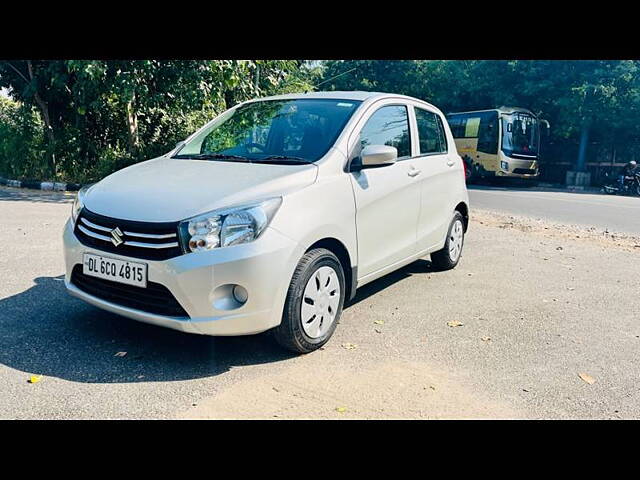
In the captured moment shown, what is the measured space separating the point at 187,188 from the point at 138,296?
0.75 m

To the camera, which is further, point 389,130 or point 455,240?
point 455,240

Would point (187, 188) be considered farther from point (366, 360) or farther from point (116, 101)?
point (116, 101)

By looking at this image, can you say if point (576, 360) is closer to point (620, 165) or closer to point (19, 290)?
point (19, 290)

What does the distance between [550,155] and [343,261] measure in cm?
2639

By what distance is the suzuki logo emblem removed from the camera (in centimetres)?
339

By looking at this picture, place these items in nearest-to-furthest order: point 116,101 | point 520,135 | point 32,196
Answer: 1. point 32,196
2. point 116,101
3. point 520,135

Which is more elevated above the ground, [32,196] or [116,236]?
[116,236]

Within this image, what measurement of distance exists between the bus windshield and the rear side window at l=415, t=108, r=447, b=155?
57.5 ft

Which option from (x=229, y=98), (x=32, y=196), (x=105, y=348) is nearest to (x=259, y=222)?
(x=105, y=348)

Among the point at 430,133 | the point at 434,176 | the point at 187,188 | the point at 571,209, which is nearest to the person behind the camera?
the point at 187,188

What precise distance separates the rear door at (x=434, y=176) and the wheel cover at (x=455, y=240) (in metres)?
0.26

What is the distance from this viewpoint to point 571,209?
13500mm

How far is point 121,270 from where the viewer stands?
3.39 meters
